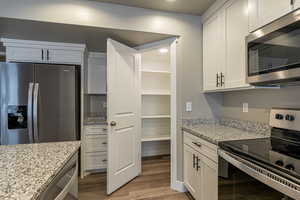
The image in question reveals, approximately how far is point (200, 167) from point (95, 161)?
70.3 inches

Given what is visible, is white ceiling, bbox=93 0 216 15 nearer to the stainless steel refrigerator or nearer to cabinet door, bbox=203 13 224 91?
cabinet door, bbox=203 13 224 91

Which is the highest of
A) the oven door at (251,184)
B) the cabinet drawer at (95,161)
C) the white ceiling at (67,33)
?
the white ceiling at (67,33)

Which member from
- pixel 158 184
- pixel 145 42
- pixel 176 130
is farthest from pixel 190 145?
pixel 145 42

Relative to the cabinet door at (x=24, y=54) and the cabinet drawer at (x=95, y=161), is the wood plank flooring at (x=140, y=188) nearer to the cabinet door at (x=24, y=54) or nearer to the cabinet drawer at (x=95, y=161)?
the cabinet drawer at (x=95, y=161)

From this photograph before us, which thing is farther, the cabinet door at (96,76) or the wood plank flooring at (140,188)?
the cabinet door at (96,76)

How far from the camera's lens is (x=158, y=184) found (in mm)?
2494

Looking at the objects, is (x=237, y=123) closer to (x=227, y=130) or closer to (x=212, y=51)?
(x=227, y=130)

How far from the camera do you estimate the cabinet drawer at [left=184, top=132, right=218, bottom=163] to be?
1512 millimetres

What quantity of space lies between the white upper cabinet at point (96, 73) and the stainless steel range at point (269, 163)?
2.39 metres

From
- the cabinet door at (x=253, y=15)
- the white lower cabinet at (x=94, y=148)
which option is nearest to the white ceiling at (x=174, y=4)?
the cabinet door at (x=253, y=15)

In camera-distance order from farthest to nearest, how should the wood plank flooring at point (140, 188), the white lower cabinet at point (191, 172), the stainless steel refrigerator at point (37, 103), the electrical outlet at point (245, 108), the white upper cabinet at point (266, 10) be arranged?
the stainless steel refrigerator at point (37, 103) < the wood plank flooring at point (140, 188) < the electrical outlet at point (245, 108) < the white lower cabinet at point (191, 172) < the white upper cabinet at point (266, 10)

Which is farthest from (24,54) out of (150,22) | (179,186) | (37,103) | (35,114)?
(179,186)

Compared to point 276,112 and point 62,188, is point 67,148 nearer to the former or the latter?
point 62,188

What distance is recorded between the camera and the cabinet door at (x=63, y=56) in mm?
2612
